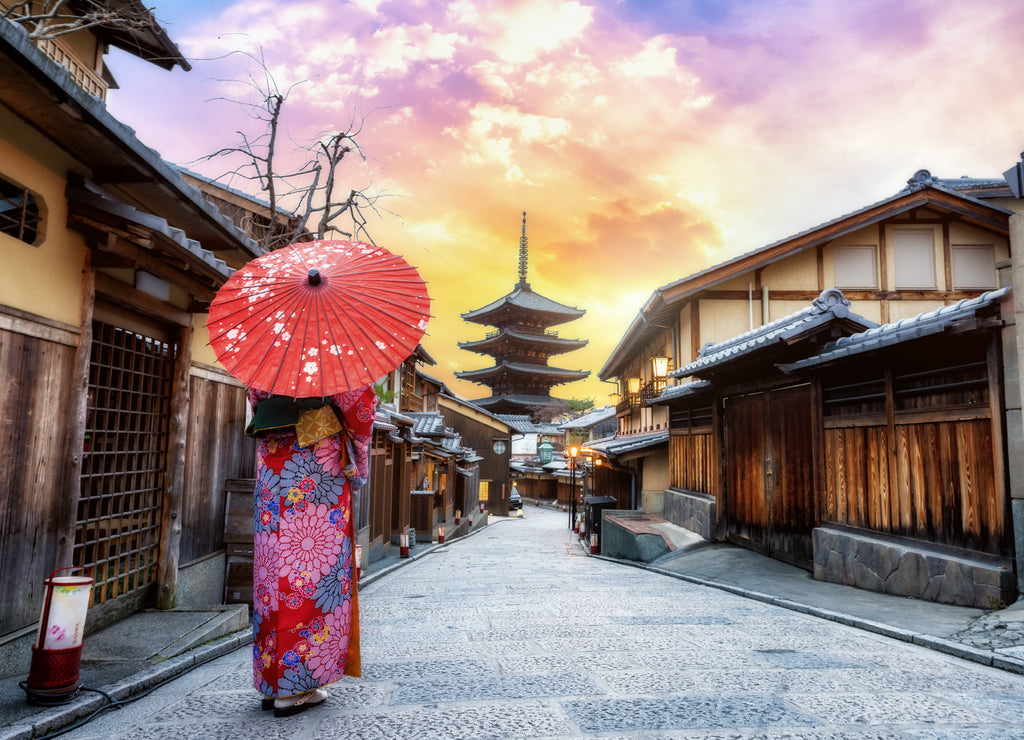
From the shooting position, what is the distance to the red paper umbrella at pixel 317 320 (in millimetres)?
3307

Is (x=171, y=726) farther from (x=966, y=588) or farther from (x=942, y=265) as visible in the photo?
(x=942, y=265)

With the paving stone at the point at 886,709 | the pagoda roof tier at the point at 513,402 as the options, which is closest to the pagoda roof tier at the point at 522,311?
the pagoda roof tier at the point at 513,402

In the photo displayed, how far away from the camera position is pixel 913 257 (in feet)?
53.0

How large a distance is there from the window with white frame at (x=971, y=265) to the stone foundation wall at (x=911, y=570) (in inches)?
451

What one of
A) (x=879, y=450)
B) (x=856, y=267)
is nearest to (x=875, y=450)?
(x=879, y=450)

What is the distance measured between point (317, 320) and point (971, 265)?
1813 centimetres

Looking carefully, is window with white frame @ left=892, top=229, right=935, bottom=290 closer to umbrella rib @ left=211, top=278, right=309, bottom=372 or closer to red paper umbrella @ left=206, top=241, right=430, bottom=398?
red paper umbrella @ left=206, top=241, right=430, bottom=398

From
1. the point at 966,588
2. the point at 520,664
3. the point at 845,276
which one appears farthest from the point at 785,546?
the point at 845,276

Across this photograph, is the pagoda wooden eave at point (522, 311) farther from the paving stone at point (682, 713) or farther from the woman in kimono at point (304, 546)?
the paving stone at point (682, 713)

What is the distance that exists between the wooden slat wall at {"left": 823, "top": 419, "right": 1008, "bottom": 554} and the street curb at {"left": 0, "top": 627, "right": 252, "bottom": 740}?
692cm

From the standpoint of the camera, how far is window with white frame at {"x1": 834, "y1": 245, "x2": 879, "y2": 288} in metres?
16.2

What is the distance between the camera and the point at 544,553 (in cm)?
1631

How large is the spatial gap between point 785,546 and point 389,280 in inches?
329

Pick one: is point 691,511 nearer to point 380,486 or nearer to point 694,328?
point 694,328
